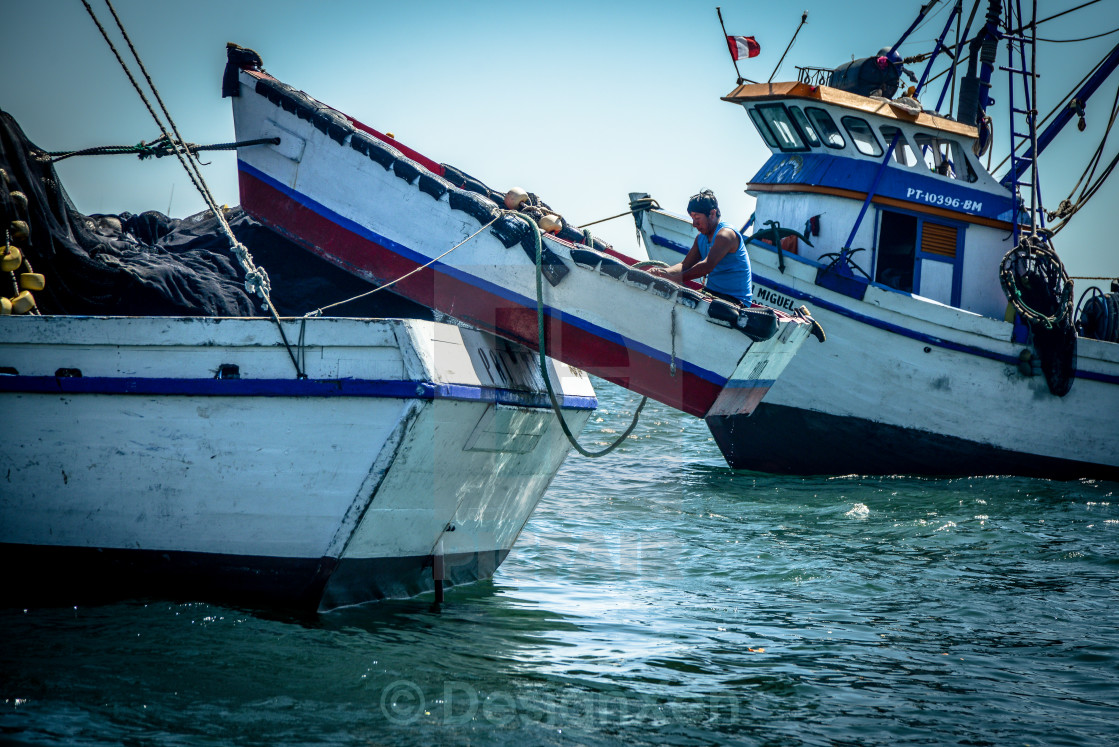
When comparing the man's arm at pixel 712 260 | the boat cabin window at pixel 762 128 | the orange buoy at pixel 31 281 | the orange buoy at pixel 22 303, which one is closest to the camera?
the orange buoy at pixel 22 303

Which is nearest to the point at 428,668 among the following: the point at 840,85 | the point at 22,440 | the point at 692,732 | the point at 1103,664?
the point at 692,732

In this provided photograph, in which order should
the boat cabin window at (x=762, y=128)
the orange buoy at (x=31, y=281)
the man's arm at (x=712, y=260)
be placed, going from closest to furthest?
the orange buoy at (x=31, y=281), the man's arm at (x=712, y=260), the boat cabin window at (x=762, y=128)

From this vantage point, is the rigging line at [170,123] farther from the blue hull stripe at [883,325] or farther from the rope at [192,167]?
the blue hull stripe at [883,325]

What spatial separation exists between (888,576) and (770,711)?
333cm

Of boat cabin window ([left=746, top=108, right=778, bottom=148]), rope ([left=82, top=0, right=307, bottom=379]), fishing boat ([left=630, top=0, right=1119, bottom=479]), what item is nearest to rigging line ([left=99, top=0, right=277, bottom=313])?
rope ([left=82, top=0, right=307, bottom=379])

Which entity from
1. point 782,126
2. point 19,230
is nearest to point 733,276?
point 19,230

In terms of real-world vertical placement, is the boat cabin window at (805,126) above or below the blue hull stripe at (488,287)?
above

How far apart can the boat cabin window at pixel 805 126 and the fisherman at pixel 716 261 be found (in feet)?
24.1

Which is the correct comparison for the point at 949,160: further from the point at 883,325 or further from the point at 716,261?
the point at 716,261

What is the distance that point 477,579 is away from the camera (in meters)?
7.11

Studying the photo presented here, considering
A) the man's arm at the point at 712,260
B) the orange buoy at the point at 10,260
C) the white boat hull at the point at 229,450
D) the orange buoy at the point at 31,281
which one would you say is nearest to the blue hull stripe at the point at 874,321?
the man's arm at the point at 712,260

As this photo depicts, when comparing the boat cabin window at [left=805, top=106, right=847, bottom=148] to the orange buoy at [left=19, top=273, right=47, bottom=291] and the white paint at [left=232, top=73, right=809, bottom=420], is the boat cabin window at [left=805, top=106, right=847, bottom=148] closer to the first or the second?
the white paint at [left=232, top=73, right=809, bottom=420]

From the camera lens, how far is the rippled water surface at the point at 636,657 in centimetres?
449

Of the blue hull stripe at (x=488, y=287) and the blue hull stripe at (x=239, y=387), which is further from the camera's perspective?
the blue hull stripe at (x=488, y=287)
